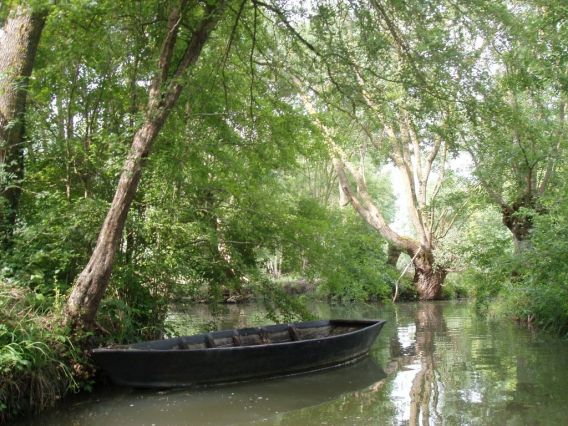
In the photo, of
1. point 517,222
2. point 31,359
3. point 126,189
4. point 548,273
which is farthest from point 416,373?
point 517,222

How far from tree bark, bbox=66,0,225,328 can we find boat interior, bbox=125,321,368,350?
2.85 feet

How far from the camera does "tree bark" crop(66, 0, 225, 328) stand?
7.38 m

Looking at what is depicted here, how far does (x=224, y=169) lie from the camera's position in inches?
412

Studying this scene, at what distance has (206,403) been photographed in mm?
7129

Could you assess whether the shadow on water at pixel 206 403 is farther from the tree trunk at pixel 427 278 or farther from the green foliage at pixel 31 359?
the tree trunk at pixel 427 278

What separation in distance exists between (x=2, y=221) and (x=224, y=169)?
381cm

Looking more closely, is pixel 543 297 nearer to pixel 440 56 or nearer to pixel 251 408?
pixel 440 56

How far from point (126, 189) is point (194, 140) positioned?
2.38 meters

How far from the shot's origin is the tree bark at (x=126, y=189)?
24.2 feet

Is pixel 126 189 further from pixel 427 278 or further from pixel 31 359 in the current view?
pixel 427 278

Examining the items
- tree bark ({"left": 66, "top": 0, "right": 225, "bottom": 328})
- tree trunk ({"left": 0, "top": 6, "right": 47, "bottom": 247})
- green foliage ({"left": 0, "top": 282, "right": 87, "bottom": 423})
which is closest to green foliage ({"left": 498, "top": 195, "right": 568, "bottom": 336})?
tree bark ({"left": 66, "top": 0, "right": 225, "bottom": 328})

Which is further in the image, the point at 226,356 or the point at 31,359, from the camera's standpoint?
the point at 226,356

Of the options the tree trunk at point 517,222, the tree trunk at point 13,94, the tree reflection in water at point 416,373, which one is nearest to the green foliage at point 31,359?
the tree trunk at point 13,94

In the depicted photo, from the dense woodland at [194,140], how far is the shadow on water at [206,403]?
1.43ft
